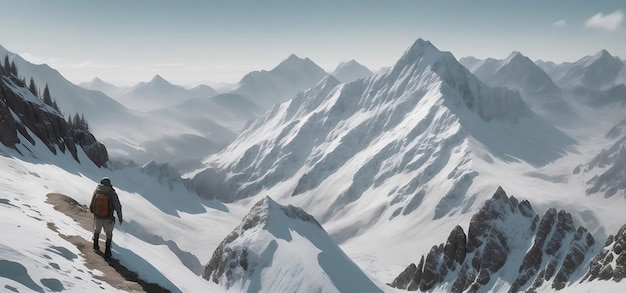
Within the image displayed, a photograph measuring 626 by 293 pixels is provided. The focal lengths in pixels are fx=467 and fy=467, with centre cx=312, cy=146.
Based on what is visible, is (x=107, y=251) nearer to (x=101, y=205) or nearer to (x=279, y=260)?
(x=101, y=205)

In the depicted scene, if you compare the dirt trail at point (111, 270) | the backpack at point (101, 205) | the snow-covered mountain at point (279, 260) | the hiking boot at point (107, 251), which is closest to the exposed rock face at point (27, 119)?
the snow-covered mountain at point (279, 260)

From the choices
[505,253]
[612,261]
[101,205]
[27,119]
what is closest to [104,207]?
[101,205]

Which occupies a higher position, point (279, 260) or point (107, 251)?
point (107, 251)

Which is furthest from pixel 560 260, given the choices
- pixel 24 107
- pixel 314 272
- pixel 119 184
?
pixel 119 184

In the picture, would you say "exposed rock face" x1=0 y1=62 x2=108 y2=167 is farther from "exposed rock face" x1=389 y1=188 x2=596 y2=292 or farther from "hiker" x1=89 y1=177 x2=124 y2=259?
"exposed rock face" x1=389 y1=188 x2=596 y2=292

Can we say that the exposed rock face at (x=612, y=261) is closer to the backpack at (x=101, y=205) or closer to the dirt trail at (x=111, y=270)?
the dirt trail at (x=111, y=270)

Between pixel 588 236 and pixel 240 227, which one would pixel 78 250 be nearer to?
pixel 240 227

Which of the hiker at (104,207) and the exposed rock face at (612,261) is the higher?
the exposed rock face at (612,261)
